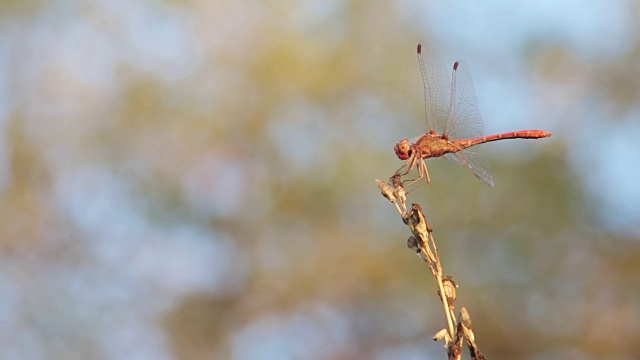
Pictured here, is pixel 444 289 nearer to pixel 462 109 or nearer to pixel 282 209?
pixel 462 109

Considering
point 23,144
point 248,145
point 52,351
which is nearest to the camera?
point 52,351

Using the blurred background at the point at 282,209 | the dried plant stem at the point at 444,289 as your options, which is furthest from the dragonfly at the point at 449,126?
the blurred background at the point at 282,209

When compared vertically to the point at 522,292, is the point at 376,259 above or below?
above

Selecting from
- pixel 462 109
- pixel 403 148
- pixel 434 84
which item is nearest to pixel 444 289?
pixel 403 148

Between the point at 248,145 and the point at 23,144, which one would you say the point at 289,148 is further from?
the point at 23,144

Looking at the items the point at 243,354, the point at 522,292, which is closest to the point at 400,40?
the point at 522,292

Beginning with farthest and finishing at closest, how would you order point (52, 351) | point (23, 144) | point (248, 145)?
point (248, 145) < point (23, 144) < point (52, 351)

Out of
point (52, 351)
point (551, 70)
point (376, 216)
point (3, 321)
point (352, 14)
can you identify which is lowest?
point (52, 351)

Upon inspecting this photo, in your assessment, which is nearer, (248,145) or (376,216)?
(376,216)
